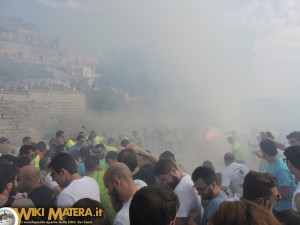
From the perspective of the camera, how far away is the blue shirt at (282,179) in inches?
146

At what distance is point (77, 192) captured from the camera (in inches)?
127

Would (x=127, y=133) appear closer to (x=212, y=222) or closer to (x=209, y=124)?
(x=209, y=124)

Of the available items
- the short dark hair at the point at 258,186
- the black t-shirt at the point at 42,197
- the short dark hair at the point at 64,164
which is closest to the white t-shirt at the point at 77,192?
the black t-shirt at the point at 42,197

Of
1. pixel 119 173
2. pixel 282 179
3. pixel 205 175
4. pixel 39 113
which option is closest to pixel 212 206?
pixel 205 175

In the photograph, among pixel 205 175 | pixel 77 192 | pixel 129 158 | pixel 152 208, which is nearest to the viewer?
pixel 152 208

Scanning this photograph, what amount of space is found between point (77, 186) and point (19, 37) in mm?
53074

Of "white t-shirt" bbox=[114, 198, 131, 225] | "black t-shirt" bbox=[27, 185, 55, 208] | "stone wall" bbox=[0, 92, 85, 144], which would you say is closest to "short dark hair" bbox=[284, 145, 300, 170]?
"white t-shirt" bbox=[114, 198, 131, 225]

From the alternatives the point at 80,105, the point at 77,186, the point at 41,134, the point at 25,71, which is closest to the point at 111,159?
the point at 77,186

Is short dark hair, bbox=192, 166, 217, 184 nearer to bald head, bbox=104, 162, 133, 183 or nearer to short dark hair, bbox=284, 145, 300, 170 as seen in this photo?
bald head, bbox=104, 162, 133, 183

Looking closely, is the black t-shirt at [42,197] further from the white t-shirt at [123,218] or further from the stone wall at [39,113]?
the stone wall at [39,113]

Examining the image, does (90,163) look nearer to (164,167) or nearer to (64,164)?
(64,164)

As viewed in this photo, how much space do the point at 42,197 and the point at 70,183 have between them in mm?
317

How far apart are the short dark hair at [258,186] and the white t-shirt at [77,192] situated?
5.08 feet

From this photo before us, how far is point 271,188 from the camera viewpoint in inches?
103
